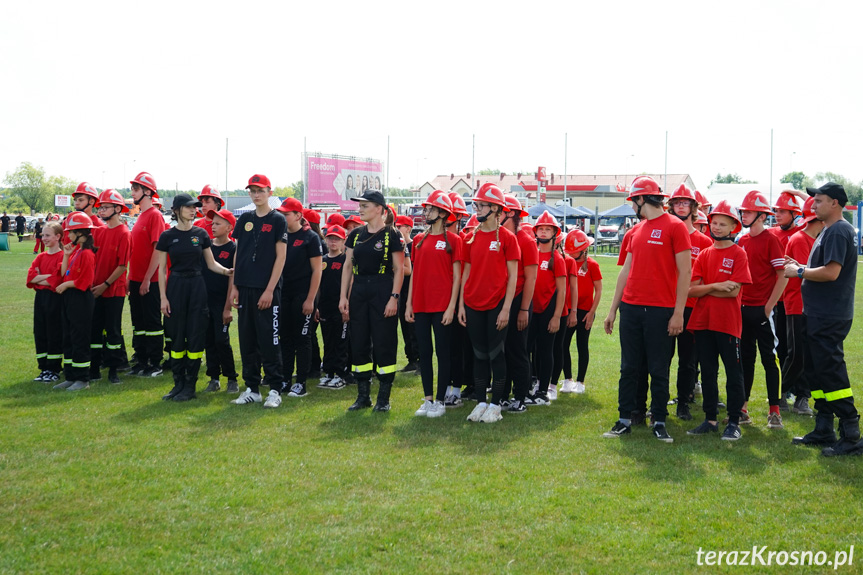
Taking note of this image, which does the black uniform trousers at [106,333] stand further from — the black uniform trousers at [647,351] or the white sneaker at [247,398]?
the black uniform trousers at [647,351]

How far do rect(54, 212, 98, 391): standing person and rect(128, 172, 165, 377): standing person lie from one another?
29.7 inches

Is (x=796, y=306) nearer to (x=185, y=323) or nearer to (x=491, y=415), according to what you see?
(x=491, y=415)

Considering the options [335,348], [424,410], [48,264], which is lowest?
[424,410]

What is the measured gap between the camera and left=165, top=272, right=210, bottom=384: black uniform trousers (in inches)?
320

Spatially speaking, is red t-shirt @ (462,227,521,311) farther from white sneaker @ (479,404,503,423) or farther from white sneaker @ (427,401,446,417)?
white sneaker @ (427,401,446,417)

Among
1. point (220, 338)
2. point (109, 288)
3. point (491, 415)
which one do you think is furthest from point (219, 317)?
point (491, 415)

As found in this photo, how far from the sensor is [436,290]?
752 centimetres

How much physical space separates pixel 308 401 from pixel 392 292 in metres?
1.61

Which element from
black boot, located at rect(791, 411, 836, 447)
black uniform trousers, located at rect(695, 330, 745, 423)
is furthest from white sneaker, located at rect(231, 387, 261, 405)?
black boot, located at rect(791, 411, 836, 447)

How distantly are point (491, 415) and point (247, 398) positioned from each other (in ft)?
8.73

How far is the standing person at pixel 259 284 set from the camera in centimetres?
786

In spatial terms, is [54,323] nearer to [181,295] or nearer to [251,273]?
[181,295]

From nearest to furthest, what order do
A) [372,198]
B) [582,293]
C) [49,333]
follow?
[372,198] → [582,293] → [49,333]

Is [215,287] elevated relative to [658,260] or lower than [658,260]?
lower
